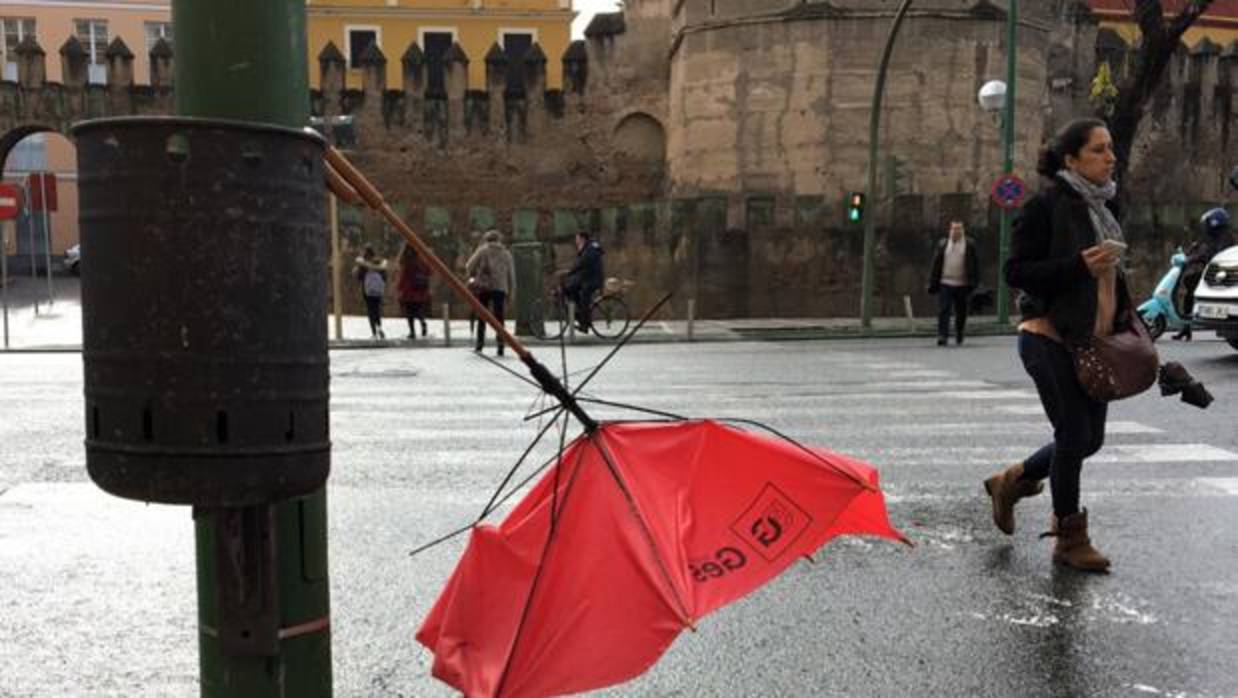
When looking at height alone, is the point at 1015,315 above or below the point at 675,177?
below

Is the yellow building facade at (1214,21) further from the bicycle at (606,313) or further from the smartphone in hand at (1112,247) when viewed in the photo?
the smartphone in hand at (1112,247)

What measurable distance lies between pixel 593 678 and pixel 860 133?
2579cm

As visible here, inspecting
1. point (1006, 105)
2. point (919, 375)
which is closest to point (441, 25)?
point (1006, 105)

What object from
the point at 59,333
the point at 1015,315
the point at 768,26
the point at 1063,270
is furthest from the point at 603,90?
the point at 1063,270

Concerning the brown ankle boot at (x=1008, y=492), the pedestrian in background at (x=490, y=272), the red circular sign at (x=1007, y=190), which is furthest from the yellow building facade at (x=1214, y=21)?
the brown ankle boot at (x=1008, y=492)

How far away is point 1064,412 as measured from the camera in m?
4.75

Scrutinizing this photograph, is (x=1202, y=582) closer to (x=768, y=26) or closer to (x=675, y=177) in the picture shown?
(x=768, y=26)

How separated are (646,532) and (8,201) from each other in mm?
21408

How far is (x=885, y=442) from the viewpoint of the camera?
8.15 meters

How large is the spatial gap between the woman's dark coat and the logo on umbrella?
2.51 metres

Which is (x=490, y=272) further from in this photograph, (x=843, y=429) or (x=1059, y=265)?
(x=1059, y=265)

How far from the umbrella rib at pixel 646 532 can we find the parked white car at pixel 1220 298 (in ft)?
40.5

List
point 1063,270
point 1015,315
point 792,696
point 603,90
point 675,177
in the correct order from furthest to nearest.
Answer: point 603,90 → point 675,177 → point 1015,315 → point 1063,270 → point 792,696

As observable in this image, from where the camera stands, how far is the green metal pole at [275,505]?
6.19ft
